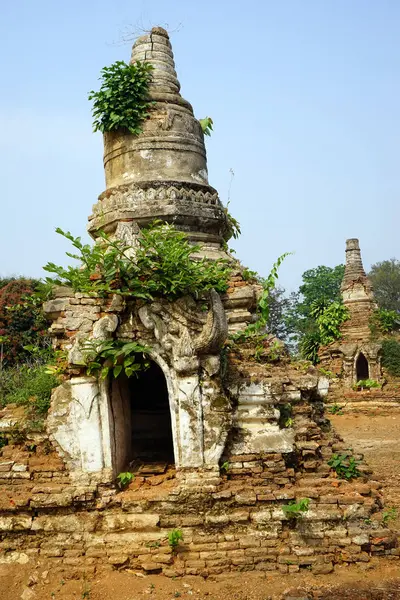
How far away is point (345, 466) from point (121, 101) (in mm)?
6122

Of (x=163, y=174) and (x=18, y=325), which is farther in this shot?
(x=18, y=325)

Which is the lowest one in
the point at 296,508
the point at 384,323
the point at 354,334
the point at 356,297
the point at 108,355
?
the point at 296,508

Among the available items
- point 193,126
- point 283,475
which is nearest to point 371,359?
point 193,126

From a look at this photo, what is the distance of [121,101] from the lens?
9.02 m

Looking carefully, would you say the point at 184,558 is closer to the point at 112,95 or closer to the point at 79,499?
the point at 79,499

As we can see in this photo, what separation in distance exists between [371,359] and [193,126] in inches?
607

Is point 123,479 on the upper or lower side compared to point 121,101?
lower

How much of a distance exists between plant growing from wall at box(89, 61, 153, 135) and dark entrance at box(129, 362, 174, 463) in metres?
3.71

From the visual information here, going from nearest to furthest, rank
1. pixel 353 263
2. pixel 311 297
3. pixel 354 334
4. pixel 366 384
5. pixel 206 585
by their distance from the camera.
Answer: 1. pixel 206 585
2. pixel 366 384
3. pixel 354 334
4. pixel 353 263
5. pixel 311 297

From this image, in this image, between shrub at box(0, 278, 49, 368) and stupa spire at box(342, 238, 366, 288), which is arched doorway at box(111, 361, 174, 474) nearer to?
shrub at box(0, 278, 49, 368)

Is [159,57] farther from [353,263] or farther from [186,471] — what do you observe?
[353,263]

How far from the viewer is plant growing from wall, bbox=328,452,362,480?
22.4 feet

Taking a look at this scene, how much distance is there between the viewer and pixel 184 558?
6.23m

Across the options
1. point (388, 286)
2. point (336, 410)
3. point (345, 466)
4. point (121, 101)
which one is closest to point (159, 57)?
point (121, 101)
